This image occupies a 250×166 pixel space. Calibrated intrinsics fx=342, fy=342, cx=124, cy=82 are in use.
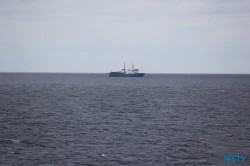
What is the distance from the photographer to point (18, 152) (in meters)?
34.0

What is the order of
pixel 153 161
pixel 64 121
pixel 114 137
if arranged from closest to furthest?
1. pixel 153 161
2. pixel 114 137
3. pixel 64 121

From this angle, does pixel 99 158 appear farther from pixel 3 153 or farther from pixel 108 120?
pixel 108 120

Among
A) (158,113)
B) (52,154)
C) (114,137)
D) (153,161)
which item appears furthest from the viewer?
(158,113)

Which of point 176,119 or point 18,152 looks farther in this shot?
point 176,119

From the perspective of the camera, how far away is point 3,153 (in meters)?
33.4

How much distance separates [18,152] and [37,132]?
10.4 m

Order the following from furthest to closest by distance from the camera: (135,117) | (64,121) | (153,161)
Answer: (135,117) → (64,121) → (153,161)

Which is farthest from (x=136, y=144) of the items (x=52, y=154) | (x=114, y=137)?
(x=52, y=154)

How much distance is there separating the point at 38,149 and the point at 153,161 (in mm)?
12190

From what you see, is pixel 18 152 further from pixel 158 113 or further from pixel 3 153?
pixel 158 113

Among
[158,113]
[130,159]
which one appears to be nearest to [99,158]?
[130,159]

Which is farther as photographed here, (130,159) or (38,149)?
(38,149)

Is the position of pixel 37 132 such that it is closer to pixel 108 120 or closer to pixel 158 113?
pixel 108 120

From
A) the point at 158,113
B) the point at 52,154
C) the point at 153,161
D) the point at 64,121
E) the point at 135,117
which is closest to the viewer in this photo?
the point at 153,161
